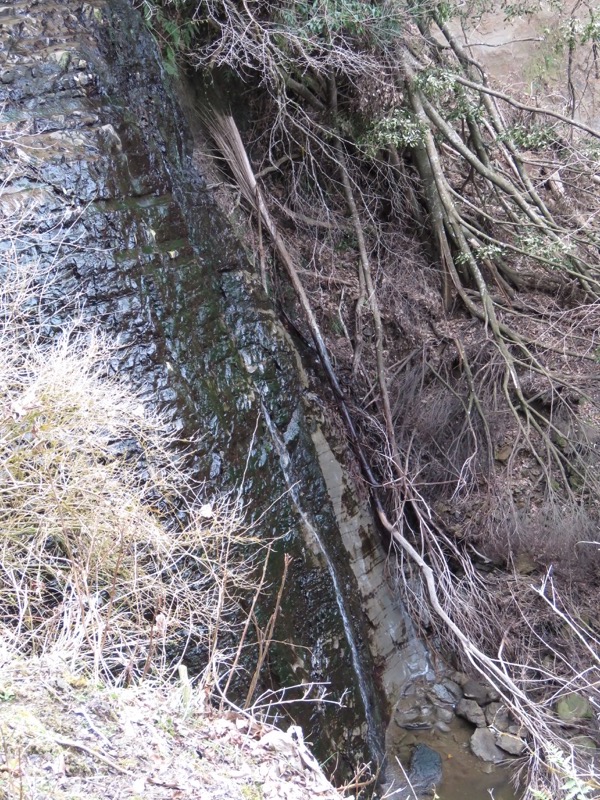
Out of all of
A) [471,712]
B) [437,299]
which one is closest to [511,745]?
[471,712]

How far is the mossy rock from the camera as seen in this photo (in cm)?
504

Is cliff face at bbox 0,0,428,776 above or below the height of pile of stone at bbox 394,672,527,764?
above

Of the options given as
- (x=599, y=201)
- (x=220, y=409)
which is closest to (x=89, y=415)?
(x=220, y=409)

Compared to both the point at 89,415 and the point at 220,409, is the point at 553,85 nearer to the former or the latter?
the point at 220,409

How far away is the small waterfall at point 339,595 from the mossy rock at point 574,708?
131cm

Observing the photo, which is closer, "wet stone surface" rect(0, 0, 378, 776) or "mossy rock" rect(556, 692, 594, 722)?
"wet stone surface" rect(0, 0, 378, 776)

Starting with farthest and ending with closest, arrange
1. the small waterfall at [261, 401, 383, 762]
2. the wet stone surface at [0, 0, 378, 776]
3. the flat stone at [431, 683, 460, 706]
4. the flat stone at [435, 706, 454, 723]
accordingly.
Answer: the flat stone at [431, 683, 460, 706] < the flat stone at [435, 706, 454, 723] < the small waterfall at [261, 401, 383, 762] < the wet stone surface at [0, 0, 378, 776]

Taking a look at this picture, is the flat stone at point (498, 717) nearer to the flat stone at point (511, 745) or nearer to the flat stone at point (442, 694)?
the flat stone at point (511, 745)

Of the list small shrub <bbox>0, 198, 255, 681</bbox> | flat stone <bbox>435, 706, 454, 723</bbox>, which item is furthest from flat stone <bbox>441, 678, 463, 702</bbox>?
small shrub <bbox>0, 198, 255, 681</bbox>

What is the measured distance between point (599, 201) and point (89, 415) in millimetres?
5569

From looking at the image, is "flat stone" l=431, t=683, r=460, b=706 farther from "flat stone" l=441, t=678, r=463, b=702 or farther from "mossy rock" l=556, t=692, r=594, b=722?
"mossy rock" l=556, t=692, r=594, b=722

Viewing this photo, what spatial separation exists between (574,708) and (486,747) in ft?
2.22

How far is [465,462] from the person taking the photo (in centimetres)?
558

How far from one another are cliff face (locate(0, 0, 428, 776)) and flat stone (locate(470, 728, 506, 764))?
759 mm
